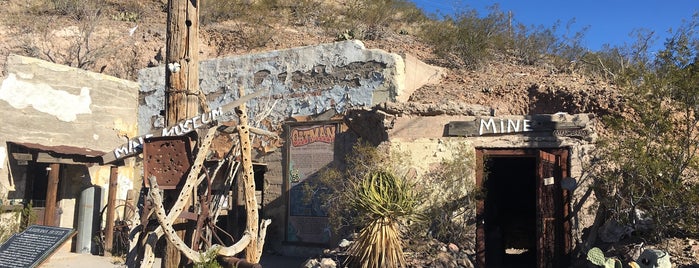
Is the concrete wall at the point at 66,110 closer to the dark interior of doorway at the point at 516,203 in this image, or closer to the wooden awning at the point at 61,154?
the wooden awning at the point at 61,154

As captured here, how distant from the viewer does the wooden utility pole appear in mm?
7129

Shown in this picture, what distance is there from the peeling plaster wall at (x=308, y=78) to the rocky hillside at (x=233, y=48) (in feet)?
3.42

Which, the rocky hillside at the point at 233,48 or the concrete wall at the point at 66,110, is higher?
the rocky hillside at the point at 233,48

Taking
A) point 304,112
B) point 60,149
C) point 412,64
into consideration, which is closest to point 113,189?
point 60,149

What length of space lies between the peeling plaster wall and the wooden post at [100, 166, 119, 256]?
9.53 ft

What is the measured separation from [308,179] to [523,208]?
687 cm

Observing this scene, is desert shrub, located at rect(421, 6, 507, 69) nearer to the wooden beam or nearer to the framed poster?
the framed poster

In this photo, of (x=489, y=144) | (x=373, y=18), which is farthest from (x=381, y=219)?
(x=373, y=18)

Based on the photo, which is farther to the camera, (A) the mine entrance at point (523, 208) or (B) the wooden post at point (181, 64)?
(A) the mine entrance at point (523, 208)

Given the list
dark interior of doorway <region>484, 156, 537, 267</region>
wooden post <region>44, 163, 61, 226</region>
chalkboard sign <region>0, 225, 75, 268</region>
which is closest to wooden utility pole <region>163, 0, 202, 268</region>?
chalkboard sign <region>0, 225, 75, 268</region>

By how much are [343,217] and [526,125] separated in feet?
11.6

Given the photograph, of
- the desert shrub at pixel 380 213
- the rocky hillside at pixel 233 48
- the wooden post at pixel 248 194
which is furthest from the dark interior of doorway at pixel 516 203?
the wooden post at pixel 248 194

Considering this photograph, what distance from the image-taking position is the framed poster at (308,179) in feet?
40.6

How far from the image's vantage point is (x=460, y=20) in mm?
18219
